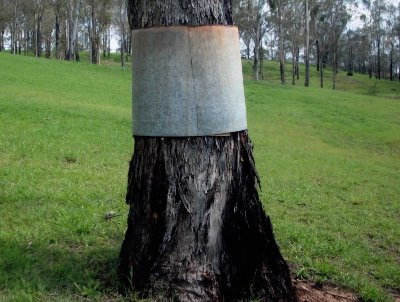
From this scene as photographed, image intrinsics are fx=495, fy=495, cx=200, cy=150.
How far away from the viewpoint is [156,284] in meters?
3.46

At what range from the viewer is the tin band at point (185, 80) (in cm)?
346

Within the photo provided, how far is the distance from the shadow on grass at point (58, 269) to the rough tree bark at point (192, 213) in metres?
0.27

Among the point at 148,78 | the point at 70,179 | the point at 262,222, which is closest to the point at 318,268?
the point at 262,222

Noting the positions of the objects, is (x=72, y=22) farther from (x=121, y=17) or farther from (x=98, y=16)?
(x=121, y=17)

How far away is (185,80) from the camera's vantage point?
3465 millimetres

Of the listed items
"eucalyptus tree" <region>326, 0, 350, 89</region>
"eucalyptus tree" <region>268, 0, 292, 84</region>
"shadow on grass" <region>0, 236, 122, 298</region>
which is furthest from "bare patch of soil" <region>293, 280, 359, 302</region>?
"eucalyptus tree" <region>326, 0, 350, 89</region>

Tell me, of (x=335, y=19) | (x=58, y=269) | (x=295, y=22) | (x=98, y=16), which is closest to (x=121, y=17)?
(x=98, y=16)

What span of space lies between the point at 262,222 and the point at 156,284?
0.91 meters

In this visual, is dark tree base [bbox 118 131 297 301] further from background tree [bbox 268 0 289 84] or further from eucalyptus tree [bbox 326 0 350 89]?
eucalyptus tree [bbox 326 0 350 89]

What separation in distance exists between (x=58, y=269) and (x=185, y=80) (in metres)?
1.77

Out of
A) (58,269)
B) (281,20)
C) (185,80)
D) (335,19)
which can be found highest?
(335,19)

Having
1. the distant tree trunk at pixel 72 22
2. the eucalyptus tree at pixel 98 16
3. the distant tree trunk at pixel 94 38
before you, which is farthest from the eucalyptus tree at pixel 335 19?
the distant tree trunk at pixel 72 22

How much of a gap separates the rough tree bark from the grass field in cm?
43

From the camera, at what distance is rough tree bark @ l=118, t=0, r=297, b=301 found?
346 centimetres
